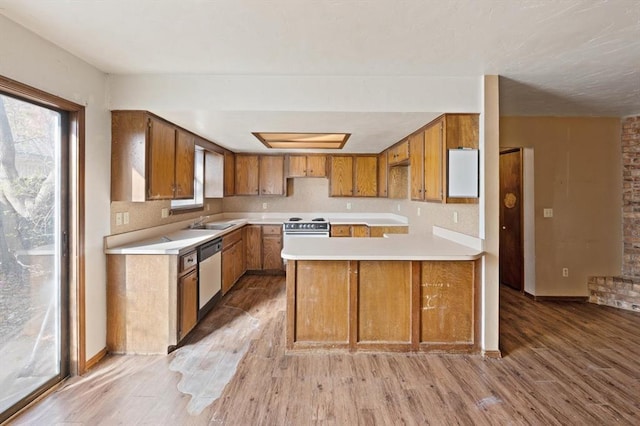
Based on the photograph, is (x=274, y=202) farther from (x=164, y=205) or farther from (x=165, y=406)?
(x=165, y=406)

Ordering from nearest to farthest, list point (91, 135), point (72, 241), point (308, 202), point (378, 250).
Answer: point (72, 241) → point (91, 135) → point (378, 250) → point (308, 202)

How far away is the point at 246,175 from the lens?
5492 millimetres

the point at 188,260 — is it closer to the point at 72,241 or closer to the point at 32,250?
the point at 72,241

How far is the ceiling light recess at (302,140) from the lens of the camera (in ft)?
12.7

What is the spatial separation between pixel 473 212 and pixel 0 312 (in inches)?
141

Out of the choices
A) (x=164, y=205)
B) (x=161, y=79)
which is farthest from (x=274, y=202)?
(x=161, y=79)

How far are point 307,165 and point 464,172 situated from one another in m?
3.14

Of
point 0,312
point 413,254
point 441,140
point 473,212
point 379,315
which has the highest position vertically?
point 441,140

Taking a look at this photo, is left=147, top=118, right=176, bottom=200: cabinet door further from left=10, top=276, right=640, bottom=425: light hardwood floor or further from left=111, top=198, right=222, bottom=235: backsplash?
left=10, top=276, right=640, bottom=425: light hardwood floor

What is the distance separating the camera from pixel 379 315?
276 centimetres

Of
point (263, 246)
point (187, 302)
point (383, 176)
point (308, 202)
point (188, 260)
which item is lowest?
point (187, 302)

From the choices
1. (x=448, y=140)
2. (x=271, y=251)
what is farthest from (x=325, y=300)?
(x=271, y=251)

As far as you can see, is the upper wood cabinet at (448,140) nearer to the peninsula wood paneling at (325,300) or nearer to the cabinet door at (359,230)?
the peninsula wood paneling at (325,300)

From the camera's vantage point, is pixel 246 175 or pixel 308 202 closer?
pixel 246 175
